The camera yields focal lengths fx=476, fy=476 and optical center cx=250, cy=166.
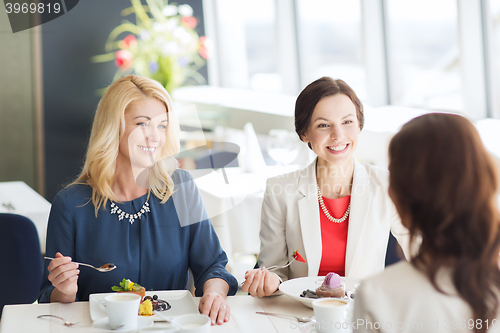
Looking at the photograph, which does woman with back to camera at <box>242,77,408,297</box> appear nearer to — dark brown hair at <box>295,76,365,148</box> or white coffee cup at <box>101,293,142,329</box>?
dark brown hair at <box>295,76,365,148</box>

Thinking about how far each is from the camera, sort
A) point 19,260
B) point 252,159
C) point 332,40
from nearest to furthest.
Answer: point 19,260 < point 252,159 < point 332,40

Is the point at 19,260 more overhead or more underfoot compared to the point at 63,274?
more underfoot

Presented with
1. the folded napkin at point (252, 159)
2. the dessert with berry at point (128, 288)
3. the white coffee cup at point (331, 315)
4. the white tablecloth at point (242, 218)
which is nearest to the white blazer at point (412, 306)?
the white coffee cup at point (331, 315)

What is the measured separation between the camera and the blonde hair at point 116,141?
1504 millimetres

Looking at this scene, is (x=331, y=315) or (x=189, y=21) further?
(x=189, y=21)

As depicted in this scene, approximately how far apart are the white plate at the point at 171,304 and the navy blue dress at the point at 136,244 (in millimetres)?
147

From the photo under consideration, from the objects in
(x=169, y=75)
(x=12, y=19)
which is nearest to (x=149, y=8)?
(x=169, y=75)

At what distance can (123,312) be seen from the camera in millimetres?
1081

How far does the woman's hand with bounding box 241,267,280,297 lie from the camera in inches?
51.4

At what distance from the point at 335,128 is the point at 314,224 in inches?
12.9

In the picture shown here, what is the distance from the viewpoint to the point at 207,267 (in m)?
1.53

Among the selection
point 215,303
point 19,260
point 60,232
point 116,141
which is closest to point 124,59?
point 19,260

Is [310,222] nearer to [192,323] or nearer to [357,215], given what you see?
[357,215]

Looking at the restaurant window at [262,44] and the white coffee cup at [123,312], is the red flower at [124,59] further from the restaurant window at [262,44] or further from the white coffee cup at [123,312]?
the white coffee cup at [123,312]
